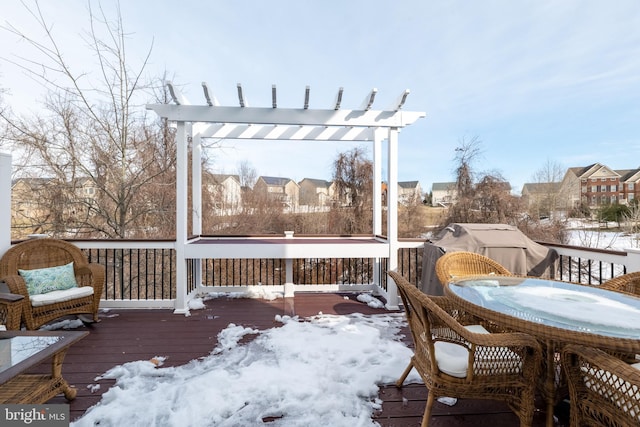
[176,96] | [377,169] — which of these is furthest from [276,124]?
[377,169]

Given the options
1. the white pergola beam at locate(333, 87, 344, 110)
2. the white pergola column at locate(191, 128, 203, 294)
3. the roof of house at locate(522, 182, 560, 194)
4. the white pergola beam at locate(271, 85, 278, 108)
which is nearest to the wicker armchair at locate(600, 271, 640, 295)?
the white pergola beam at locate(333, 87, 344, 110)

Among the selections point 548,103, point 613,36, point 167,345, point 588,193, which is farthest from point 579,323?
point 588,193

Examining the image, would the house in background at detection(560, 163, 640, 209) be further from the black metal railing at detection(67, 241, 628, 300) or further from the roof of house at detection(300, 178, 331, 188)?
the roof of house at detection(300, 178, 331, 188)

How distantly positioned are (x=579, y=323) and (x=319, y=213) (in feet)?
25.2

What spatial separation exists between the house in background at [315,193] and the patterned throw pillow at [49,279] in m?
6.24

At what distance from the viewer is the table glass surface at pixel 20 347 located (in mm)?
1663

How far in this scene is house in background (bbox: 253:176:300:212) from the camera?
8844mm

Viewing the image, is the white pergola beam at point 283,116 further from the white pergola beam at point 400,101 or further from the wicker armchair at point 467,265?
the wicker armchair at point 467,265

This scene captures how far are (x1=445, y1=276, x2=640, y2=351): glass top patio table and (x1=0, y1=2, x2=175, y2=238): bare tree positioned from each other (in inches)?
269

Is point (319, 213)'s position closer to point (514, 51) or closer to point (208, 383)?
point (514, 51)

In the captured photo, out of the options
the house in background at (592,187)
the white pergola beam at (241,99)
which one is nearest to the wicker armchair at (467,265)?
the white pergola beam at (241,99)

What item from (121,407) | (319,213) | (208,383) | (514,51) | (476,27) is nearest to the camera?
(121,407)

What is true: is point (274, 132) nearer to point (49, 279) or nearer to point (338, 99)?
point (338, 99)

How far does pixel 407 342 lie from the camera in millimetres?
2812
